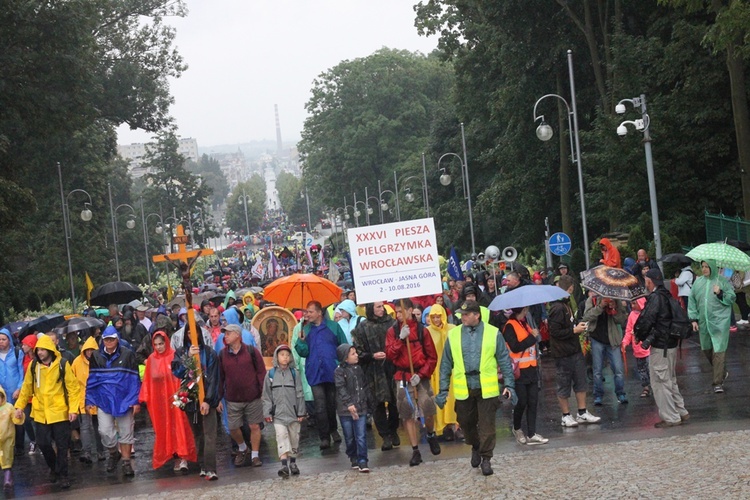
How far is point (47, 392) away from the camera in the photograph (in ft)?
44.5

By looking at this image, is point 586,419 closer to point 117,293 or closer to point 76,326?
point 76,326

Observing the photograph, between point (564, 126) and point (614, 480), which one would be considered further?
point (564, 126)

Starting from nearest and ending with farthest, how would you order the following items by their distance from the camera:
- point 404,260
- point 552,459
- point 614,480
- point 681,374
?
point 614,480 → point 552,459 → point 404,260 → point 681,374

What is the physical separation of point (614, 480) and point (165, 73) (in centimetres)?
5414

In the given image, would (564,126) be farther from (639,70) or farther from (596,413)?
(596,413)

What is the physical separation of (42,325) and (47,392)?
7.01m

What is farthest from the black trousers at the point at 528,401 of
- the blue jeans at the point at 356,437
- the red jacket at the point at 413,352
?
the blue jeans at the point at 356,437

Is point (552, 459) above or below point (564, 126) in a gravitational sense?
below

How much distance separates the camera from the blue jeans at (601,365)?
598 inches

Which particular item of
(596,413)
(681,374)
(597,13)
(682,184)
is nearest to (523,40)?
(597,13)

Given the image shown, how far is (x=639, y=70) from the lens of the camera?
113 feet

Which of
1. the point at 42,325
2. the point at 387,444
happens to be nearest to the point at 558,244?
the point at 42,325

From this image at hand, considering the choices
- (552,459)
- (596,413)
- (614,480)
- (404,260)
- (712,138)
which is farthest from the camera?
(712,138)

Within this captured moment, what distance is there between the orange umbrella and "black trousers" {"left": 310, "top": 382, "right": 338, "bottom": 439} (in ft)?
9.04
